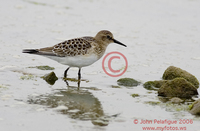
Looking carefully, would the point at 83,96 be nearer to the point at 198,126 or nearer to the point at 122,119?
the point at 122,119

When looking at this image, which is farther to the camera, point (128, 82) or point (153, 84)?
point (128, 82)

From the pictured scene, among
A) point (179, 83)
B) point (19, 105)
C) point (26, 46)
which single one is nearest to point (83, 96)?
point (19, 105)

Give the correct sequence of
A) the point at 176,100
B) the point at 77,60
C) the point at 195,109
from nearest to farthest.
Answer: the point at 195,109 < the point at 176,100 < the point at 77,60

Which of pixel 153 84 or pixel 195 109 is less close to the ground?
pixel 153 84

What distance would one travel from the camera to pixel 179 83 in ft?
26.8

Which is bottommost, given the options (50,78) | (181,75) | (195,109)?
(195,109)

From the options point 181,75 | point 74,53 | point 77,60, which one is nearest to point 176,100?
point 181,75

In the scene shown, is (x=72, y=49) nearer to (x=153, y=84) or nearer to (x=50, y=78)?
(x=50, y=78)

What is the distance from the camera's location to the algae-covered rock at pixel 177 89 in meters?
8.13

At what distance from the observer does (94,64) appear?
35.3ft

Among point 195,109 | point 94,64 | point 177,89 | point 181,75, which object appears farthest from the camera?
point 94,64

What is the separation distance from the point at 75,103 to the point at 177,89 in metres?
2.30

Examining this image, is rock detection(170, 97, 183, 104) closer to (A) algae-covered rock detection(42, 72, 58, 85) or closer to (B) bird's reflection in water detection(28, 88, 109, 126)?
(B) bird's reflection in water detection(28, 88, 109, 126)

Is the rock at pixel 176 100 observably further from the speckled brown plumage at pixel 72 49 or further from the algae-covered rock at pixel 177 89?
the speckled brown plumage at pixel 72 49
